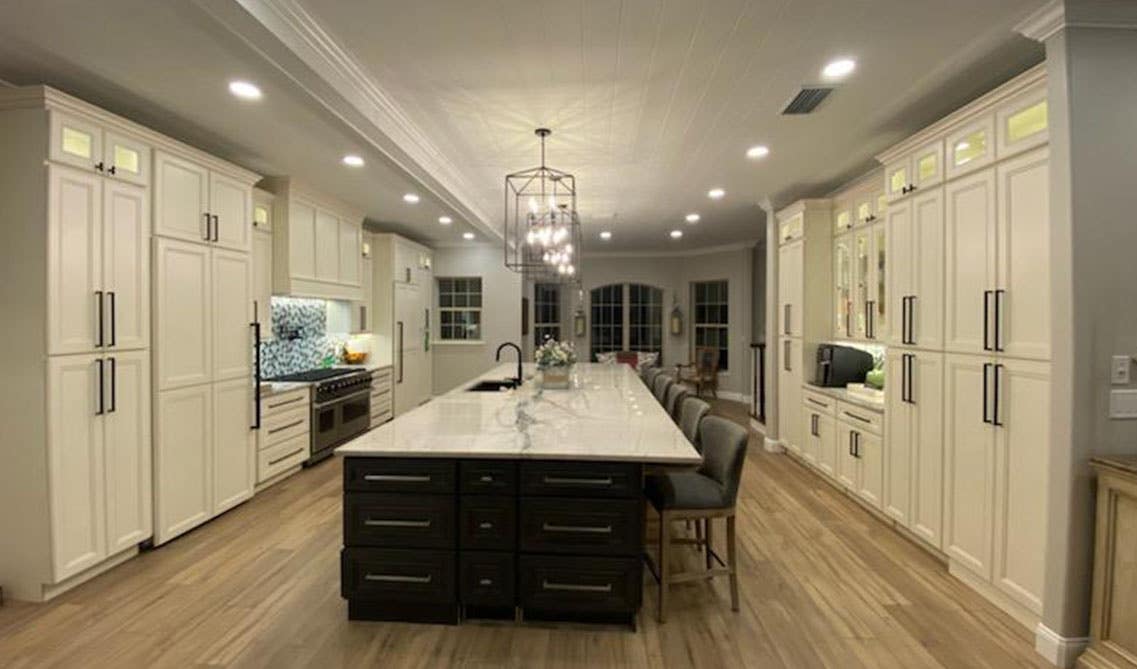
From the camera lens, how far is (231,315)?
4.18 meters

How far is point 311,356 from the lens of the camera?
625 centimetres

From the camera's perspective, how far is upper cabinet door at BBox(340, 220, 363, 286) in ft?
20.0

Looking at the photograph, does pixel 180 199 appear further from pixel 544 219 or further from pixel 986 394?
pixel 986 394

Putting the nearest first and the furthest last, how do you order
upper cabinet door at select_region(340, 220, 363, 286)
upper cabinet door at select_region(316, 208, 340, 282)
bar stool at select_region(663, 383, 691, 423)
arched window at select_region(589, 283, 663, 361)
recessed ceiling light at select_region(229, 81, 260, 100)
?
recessed ceiling light at select_region(229, 81, 260, 100) < bar stool at select_region(663, 383, 691, 423) < upper cabinet door at select_region(316, 208, 340, 282) < upper cabinet door at select_region(340, 220, 363, 286) < arched window at select_region(589, 283, 663, 361)

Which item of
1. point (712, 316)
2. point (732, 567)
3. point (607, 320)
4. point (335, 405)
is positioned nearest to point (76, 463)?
point (335, 405)

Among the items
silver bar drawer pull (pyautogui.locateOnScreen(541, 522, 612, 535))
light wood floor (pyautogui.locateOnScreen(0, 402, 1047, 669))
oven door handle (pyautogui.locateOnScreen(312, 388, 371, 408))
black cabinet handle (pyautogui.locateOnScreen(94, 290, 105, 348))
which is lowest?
light wood floor (pyautogui.locateOnScreen(0, 402, 1047, 669))

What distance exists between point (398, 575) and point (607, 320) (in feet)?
29.4

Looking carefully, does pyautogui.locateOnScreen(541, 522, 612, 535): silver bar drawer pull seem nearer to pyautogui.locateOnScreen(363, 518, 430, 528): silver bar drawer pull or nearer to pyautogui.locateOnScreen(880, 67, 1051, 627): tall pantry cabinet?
pyautogui.locateOnScreen(363, 518, 430, 528): silver bar drawer pull

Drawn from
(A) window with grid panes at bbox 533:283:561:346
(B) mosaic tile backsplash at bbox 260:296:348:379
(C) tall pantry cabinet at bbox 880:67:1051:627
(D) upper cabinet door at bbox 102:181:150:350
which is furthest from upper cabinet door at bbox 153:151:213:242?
(A) window with grid panes at bbox 533:283:561:346

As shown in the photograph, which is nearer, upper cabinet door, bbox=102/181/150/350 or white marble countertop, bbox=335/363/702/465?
white marble countertop, bbox=335/363/702/465

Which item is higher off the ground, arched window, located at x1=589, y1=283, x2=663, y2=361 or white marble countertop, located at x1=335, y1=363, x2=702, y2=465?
arched window, located at x1=589, y1=283, x2=663, y2=361

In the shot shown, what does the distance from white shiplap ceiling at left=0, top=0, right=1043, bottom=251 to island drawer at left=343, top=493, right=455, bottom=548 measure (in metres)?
2.07

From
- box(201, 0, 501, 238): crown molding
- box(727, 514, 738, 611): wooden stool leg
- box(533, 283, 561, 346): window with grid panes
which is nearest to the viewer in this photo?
box(201, 0, 501, 238): crown molding

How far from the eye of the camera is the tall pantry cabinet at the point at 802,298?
546 cm
